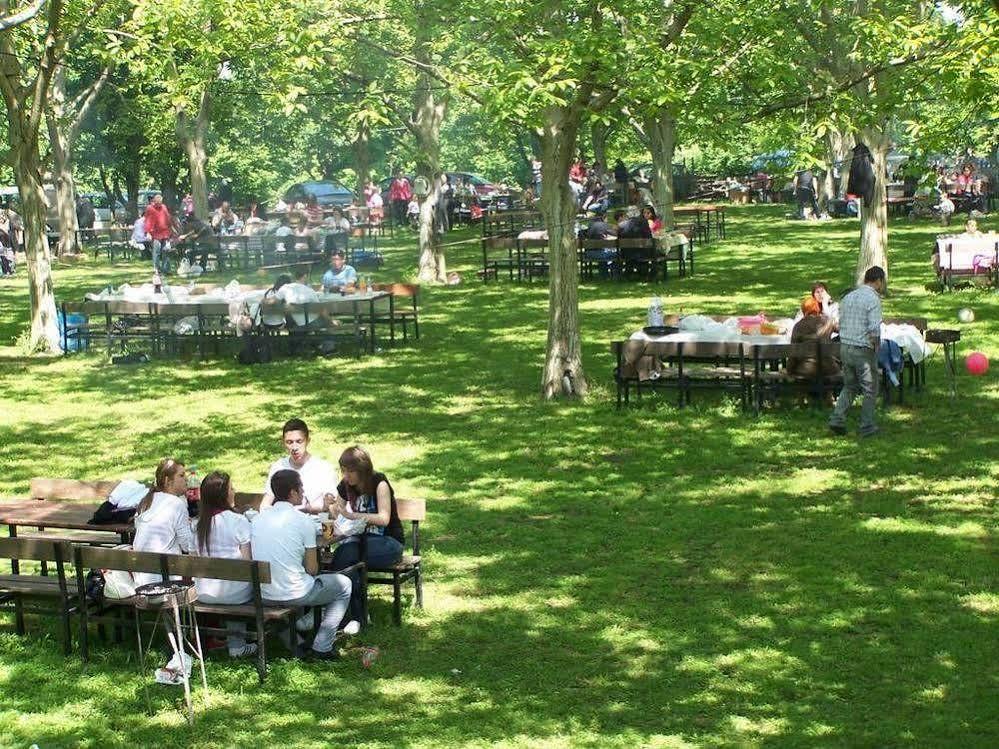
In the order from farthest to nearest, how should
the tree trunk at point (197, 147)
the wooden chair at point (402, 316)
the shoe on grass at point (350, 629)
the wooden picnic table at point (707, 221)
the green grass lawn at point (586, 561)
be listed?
the tree trunk at point (197, 147) < the wooden picnic table at point (707, 221) < the wooden chair at point (402, 316) < the shoe on grass at point (350, 629) < the green grass lawn at point (586, 561)

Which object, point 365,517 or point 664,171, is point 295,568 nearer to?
point 365,517

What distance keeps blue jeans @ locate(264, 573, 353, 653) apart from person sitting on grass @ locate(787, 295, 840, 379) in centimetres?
735

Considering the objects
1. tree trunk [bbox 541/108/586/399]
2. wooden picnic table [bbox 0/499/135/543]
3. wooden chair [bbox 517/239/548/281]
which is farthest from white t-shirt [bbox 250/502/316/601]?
wooden chair [bbox 517/239/548/281]

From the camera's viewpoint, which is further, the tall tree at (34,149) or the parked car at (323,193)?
the parked car at (323,193)

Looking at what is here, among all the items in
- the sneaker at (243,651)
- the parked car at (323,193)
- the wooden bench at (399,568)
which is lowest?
the sneaker at (243,651)

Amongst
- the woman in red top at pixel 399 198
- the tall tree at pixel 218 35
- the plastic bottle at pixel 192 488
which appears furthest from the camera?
the woman in red top at pixel 399 198

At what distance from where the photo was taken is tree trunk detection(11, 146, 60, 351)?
21797mm

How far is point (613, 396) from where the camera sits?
17.0 m

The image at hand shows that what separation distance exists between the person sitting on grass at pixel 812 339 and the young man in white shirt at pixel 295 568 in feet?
24.3

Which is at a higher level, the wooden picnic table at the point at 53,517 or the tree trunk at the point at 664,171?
the tree trunk at the point at 664,171

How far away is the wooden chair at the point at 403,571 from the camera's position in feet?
32.2

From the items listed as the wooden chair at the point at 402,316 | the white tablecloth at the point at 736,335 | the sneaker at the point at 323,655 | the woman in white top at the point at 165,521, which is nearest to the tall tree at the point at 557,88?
the white tablecloth at the point at 736,335

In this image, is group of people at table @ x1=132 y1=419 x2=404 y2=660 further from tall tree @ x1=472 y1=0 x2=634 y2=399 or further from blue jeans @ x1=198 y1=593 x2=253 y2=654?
tall tree @ x1=472 y1=0 x2=634 y2=399

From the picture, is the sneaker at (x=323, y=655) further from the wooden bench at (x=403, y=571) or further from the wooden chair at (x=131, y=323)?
the wooden chair at (x=131, y=323)
